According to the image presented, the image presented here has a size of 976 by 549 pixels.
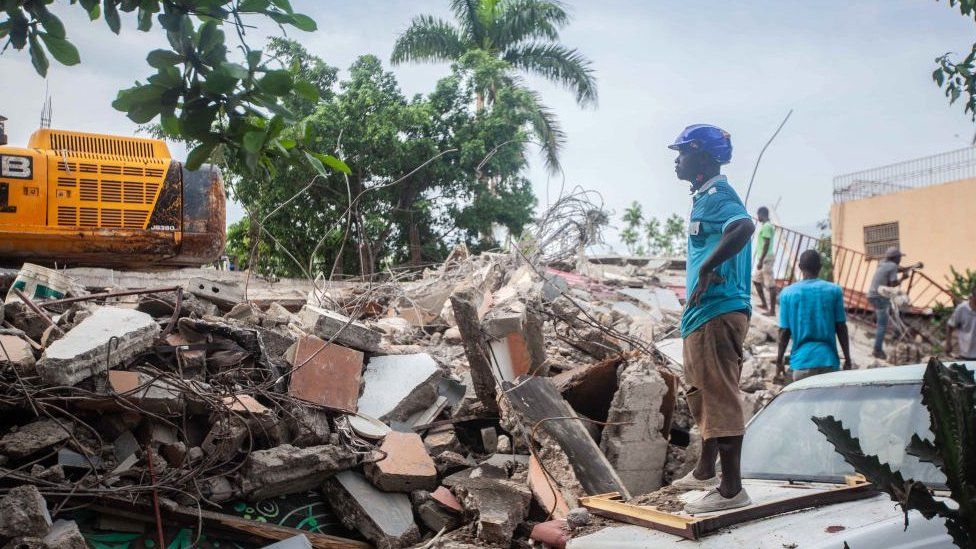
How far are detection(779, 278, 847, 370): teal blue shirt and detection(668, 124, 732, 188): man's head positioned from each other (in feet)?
8.50

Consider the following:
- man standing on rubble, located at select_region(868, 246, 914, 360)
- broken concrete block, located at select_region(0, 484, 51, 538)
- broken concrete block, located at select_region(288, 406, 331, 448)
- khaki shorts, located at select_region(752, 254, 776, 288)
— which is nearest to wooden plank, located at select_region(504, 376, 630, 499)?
broken concrete block, located at select_region(288, 406, 331, 448)

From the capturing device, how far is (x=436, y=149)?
16672 millimetres

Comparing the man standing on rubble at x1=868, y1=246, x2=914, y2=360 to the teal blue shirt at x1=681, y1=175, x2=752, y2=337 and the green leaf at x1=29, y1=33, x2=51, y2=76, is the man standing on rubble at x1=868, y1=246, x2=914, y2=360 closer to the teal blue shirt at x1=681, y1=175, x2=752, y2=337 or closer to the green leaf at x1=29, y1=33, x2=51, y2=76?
the teal blue shirt at x1=681, y1=175, x2=752, y2=337

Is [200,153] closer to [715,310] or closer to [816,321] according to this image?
[715,310]

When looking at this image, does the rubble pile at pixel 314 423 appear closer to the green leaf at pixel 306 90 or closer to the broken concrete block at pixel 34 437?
the broken concrete block at pixel 34 437

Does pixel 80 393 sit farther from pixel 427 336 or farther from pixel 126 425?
pixel 427 336

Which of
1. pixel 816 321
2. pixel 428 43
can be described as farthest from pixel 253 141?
pixel 428 43

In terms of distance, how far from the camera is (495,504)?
4773mm

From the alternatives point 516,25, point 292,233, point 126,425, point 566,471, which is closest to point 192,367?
point 126,425

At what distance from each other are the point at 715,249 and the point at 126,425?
3.71m

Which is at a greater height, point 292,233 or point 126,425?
point 292,233

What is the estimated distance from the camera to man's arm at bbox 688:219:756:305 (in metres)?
3.46

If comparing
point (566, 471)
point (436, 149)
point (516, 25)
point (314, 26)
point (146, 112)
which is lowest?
point (566, 471)

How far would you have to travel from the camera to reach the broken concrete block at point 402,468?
509 centimetres
